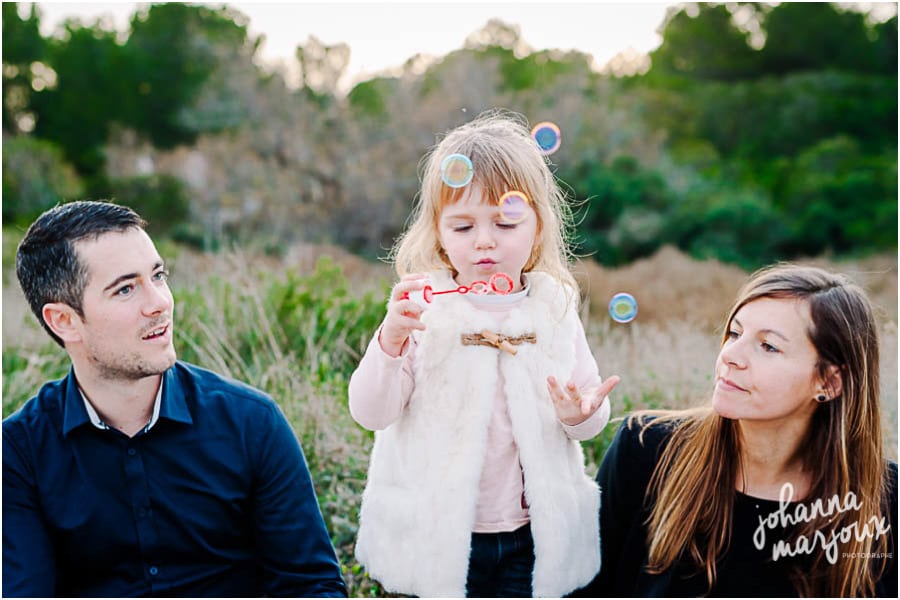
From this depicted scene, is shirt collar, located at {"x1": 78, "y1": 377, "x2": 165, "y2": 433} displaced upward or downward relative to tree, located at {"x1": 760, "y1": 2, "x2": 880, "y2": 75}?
downward

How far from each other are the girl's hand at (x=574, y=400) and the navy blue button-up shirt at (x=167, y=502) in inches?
28.8

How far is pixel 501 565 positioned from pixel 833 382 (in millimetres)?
1083

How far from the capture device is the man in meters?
2.24

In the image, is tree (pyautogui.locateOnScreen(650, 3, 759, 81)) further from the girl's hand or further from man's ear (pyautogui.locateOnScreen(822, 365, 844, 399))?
the girl's hand

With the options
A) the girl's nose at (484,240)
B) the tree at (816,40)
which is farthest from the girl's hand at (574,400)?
the tree at (816,40)

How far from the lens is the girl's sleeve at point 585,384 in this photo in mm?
2451

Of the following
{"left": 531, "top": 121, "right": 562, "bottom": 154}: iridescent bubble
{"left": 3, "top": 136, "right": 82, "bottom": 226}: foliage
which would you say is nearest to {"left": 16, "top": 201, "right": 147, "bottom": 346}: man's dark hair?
{"left": 531, "top": 121, "right": 562, "bottom": 154}: iridescent bubble

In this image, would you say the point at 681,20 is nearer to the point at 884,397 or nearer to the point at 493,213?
the point at 884,397

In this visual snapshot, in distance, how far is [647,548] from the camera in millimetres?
2613

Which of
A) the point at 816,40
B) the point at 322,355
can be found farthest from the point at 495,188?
the point at 816,40

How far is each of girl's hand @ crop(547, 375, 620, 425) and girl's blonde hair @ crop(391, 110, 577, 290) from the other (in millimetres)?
408

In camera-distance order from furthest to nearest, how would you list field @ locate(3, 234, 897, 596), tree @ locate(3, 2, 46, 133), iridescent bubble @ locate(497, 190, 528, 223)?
1. tree @ locate(3, 2, 46, 133)
2. field @ locate(3, 234, 897, 596)
3. iridescent bubble @ locate(497, 190, 528, 223)

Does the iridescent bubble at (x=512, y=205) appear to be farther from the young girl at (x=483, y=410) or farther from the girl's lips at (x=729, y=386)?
the girl's lips at (x=729, y=386)

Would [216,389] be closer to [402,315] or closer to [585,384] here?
[402,315]
